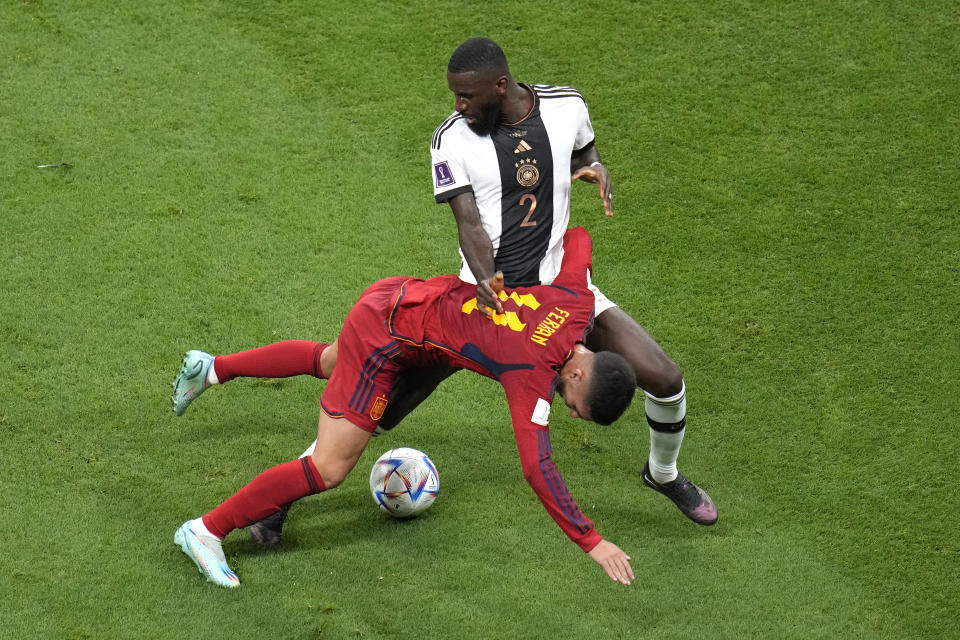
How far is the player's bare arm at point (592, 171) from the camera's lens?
4672mm

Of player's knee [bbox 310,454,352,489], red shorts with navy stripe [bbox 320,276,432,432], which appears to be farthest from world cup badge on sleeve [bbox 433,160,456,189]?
player's knee [bbox 310,454,352,489]

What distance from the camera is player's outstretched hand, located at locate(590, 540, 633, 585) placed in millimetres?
3848

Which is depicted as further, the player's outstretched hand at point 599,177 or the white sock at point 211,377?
the white sock at point 211,377

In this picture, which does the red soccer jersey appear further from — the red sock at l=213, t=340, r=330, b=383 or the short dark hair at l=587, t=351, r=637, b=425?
the red sock at l=213, t=340, r=330, b=383

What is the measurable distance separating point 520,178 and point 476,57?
1.73ft

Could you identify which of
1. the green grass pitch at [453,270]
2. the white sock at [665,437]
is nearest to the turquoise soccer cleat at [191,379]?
the green grass pitch at [453,270]

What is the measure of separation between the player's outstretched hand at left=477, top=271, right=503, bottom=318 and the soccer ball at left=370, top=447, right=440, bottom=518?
95 centimetres

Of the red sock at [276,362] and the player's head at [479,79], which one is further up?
the player's head at [479,79]

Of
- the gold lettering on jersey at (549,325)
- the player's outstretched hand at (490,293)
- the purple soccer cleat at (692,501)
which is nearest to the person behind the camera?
the gold lettering on jersey at (549,325)

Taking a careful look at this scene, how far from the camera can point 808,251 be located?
629 cm

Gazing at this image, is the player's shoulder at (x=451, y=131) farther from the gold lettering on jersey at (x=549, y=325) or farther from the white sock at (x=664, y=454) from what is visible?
the white sock at (x=664, y=454)

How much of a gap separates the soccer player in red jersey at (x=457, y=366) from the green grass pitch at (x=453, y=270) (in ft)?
1.56

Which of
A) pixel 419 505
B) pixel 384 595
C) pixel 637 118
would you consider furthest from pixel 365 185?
pixel 384 595

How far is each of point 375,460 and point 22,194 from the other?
2.86 metres
